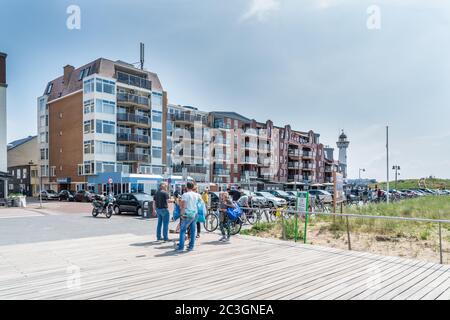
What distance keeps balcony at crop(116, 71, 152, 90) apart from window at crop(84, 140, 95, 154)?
9129 mm

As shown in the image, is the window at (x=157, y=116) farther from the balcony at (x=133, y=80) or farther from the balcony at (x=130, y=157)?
the balcony at (x=130, y=157)

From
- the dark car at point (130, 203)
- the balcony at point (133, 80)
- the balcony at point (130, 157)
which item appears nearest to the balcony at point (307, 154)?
the balcony at point (133, 80)

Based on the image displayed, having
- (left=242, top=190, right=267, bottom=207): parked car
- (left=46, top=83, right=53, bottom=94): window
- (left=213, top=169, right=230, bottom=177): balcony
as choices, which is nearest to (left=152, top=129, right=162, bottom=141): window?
(left=213, top=169, right=230, bottom=177): balcony

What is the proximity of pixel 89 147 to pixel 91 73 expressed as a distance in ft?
32.1

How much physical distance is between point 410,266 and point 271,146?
64.0 m

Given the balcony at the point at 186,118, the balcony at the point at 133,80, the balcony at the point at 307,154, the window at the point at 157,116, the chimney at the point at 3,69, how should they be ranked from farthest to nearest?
the balcony at the point at 307,154 → the balcony at the point at 186,118 → the window at the point at 157,116 → the balcony at the point at 133,80 → the chimney at the point at 3,69

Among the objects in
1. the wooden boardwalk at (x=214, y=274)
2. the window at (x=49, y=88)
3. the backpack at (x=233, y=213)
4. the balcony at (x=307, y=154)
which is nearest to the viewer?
the wooden boardwalk at (x=214, y=274)

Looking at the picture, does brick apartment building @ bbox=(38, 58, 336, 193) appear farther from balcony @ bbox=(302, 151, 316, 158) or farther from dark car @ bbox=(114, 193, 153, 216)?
balcony @ bbox=(302, 151, 316, 158)

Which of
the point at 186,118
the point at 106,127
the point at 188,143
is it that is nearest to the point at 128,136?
the point at 106,127

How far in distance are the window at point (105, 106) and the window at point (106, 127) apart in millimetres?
1377

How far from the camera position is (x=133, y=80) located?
157ft

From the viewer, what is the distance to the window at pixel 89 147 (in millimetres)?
43250

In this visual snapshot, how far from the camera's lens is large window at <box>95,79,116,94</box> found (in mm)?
43281
